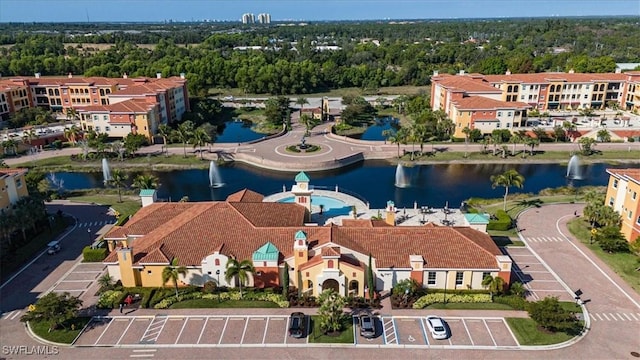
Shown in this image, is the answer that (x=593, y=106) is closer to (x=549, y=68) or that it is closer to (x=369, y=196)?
(x=549, y=68)

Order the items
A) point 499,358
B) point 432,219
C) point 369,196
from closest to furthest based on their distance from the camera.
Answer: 1. point 499,358
2. point 432,219
3. point 369,196

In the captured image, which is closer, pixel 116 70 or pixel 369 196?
pixel 369 196

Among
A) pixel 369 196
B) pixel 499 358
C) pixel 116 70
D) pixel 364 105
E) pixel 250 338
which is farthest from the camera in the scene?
pixel 116 70

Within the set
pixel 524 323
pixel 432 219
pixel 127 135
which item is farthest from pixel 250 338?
pixel 127 135

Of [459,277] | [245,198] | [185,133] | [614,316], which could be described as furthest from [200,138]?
[614,316]

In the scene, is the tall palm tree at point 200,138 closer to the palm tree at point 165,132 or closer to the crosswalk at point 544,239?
the palm tree at point 165,132

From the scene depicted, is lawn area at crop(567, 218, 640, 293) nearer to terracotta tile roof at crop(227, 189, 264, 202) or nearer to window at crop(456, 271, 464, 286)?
window at crop(456, 271, 464, 286)
